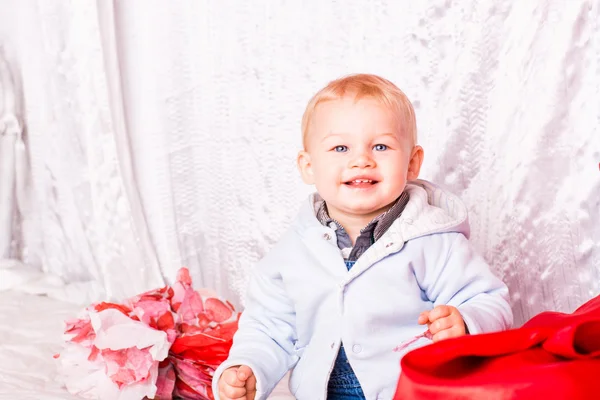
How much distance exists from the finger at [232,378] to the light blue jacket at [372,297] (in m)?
0.01

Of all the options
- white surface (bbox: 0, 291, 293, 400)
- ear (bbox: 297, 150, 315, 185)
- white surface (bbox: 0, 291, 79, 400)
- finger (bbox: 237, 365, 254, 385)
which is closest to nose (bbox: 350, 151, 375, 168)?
ear (bbox: 297, 150, 315, 185)

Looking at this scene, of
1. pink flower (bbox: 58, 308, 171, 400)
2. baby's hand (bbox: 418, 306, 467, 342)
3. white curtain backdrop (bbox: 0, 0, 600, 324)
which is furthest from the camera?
white curtain backdrop (bbox: 0, 0, 600, 324)

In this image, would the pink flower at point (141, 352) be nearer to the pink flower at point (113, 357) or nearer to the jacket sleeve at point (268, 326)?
the pink flower at point (113, 357)

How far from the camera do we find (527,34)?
1.67m

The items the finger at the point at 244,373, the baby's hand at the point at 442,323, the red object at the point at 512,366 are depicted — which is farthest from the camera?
the finger at the point at 244,373

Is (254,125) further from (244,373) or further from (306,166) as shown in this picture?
(244,373)

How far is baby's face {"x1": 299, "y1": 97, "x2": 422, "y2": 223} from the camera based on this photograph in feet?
4.17

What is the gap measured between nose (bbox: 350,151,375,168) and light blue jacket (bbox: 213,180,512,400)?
96 mm

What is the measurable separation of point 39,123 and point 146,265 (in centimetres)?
50

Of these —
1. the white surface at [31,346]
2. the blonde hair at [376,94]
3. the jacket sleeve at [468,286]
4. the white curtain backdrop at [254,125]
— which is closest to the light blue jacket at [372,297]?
the jacket sleeve at [468,286]

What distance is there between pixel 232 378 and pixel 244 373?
0.06 ft

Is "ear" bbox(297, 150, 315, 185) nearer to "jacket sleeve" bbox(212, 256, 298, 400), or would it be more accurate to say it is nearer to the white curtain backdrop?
"jacket sleeve" bbox(212, 256, 298, 400)

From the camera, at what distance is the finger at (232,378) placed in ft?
4.05

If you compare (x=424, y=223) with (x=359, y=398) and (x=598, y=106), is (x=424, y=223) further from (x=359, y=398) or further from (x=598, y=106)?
(x=598, y=106)
